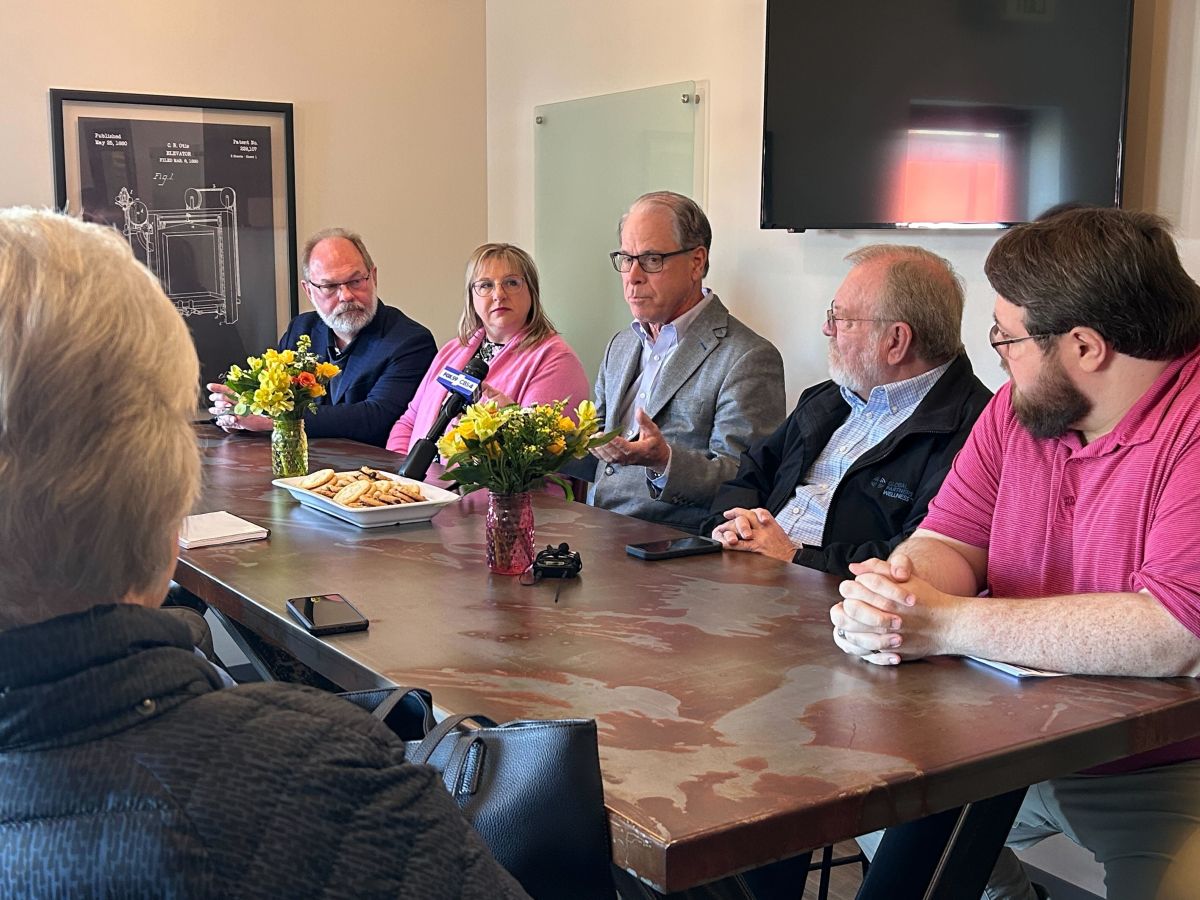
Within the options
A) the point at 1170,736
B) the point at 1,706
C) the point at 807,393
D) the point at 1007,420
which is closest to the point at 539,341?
the point at 807,393

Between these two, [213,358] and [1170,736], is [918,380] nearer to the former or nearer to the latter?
[1170,736]

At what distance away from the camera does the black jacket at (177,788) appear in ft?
2.35

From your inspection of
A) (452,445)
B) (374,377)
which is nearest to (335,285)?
(374,377)

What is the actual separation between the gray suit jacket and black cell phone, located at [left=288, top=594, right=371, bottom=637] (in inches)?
50.2

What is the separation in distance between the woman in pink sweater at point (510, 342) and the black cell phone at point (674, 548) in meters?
1.28

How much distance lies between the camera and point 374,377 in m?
4.27

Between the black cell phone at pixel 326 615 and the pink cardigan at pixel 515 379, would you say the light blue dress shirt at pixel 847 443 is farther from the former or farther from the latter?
the black cell phone at pixel 326 615

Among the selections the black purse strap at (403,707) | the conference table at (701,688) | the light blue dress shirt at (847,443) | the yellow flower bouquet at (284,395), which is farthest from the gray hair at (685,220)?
the black purse strap at (403,707)

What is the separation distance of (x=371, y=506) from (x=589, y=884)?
4.64ft

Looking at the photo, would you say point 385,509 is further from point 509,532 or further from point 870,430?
point 870,430

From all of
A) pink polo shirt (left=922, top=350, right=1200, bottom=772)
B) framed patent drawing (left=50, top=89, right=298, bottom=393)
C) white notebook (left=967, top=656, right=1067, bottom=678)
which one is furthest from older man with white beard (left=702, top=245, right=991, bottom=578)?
framed patent drawing (left=50, top=89, right=298, bottom=393)

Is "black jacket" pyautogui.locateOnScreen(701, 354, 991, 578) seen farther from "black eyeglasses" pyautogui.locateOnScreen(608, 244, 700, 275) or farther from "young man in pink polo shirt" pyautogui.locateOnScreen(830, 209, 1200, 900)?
"black eyeglasses" pyautogui.locateOnScreen(608, 244, 700, 275)

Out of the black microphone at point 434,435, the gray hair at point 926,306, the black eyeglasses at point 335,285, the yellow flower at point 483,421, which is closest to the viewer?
the yellow flower at point 483,421

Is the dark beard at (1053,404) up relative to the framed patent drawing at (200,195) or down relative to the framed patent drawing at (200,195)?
down
